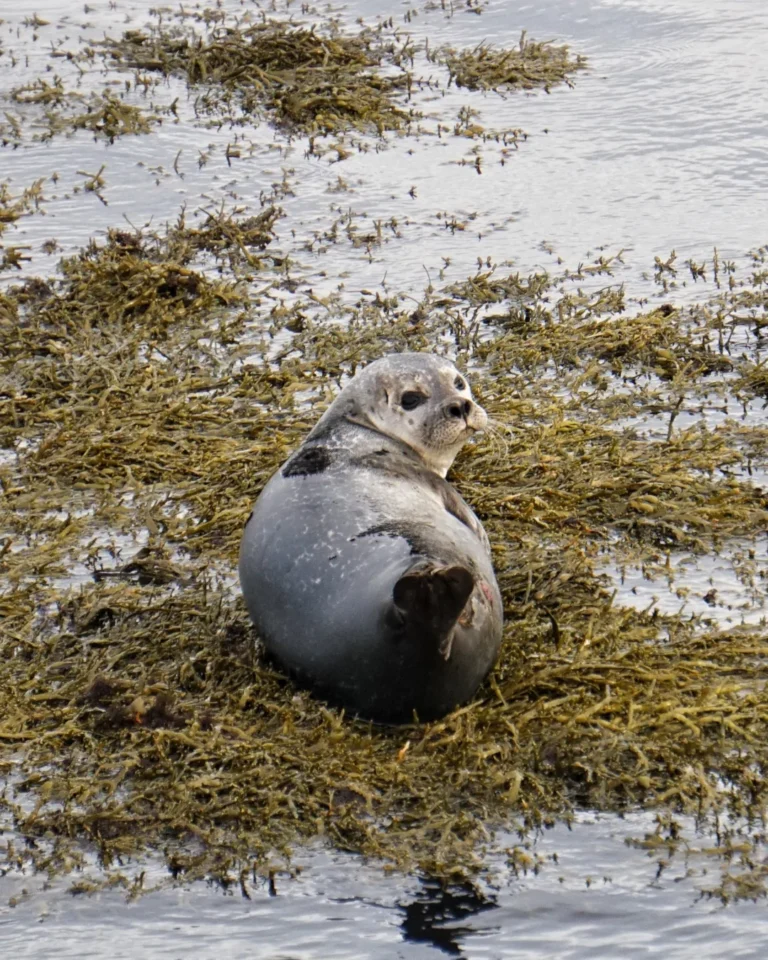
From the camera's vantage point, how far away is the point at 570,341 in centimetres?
825

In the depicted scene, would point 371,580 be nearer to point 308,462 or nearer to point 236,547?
point 308,462

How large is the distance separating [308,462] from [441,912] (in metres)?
1.95

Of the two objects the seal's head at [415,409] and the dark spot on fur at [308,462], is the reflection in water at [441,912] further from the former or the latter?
the seal's head at [415,409]

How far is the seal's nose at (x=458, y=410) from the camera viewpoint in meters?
6.22

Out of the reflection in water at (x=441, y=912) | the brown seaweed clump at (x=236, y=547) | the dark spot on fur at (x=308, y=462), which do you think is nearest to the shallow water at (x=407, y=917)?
the reflection in water at (x=441, y=912)

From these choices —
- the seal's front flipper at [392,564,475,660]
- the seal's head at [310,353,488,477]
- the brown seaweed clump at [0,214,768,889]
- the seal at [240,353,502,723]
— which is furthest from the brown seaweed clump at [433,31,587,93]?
the seal's front flipper at [392,564,475,660]

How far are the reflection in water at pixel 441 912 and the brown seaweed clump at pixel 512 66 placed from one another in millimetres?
8418

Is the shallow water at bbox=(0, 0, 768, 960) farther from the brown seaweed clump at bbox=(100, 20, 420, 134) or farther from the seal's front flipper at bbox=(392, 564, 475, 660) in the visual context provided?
the seal's front flipper at bbox=(392, 564, 475, 660)

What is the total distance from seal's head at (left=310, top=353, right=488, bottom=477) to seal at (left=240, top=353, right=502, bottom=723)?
10 centimetres

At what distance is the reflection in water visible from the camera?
4129 mm

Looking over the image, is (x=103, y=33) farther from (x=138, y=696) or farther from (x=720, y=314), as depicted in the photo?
(x=138, y=696)

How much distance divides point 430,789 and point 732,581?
1.86m

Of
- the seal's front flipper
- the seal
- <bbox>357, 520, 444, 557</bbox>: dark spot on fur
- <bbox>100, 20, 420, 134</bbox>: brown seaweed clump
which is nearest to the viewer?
the seal's front flipper

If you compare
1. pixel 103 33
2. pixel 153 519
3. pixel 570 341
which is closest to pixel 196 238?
pixel 570 341
